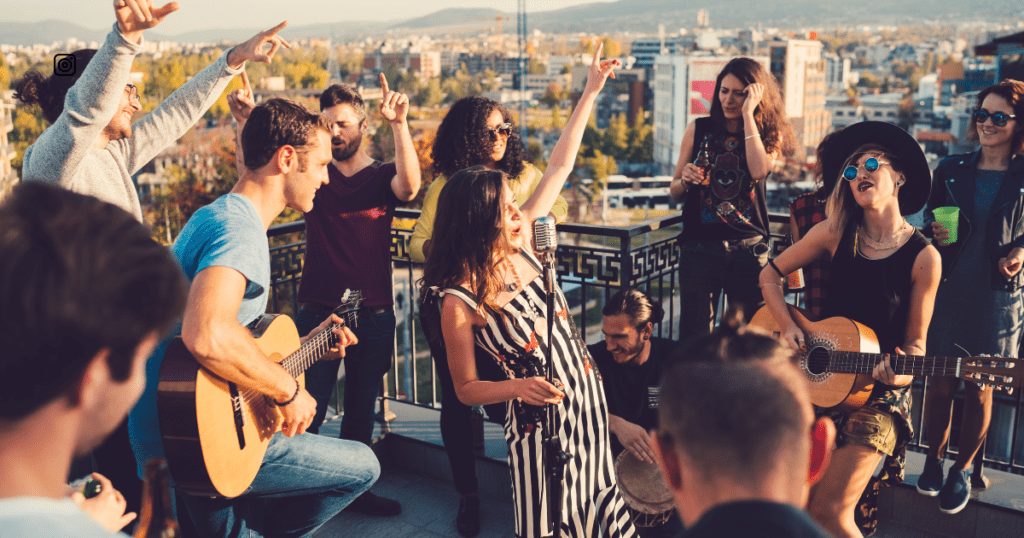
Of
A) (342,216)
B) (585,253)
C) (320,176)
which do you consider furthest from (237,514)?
(585,253)

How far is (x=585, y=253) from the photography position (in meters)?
4.57

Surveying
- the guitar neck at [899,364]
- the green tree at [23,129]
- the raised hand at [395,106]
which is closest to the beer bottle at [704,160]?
the guitar neck at [899,364]

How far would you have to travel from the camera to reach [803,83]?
12825 centimetres

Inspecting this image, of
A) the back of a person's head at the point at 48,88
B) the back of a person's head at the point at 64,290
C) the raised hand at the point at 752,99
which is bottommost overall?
the back of a person's head at the point at 64,290

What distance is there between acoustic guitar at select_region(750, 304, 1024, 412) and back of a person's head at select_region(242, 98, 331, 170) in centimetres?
222

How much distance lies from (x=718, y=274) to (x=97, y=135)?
3.11 metres

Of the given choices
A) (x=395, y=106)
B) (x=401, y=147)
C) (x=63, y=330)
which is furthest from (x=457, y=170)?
(x=63, y=330)

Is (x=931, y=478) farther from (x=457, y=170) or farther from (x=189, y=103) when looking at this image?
(x=189, y=103)

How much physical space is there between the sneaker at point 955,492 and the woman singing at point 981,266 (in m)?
0.02

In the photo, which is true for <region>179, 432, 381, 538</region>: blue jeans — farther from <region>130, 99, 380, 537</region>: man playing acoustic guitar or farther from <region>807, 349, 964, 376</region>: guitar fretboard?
<region>807, 349, 964, 376</region>: guitar fretboard

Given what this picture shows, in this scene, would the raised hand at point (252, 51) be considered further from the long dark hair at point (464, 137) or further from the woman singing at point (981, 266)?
the woman singing at point (981, 266)

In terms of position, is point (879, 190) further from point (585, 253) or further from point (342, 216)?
point (342, 216)

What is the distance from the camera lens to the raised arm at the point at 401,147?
3764 mm

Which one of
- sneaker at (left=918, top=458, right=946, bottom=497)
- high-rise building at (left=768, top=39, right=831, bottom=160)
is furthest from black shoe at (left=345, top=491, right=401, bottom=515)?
high-rise building at (left=768, top=39, right=831, bottom=160)
